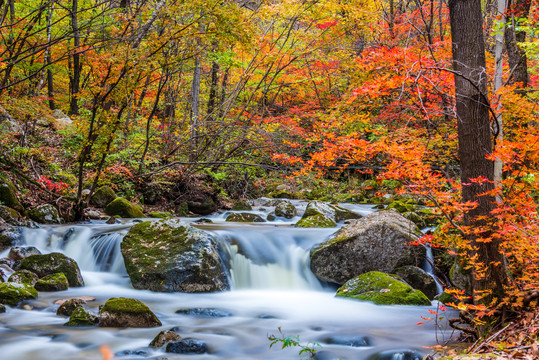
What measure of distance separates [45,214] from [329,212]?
8347mm

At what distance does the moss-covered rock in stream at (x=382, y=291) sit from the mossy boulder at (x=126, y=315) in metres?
3.49

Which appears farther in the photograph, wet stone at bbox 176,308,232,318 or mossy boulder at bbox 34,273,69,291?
mossy boulder at bbox 34,273,69,291

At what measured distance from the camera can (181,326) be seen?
230 inches

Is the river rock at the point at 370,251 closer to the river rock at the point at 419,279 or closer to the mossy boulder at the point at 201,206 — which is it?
the river rock at the point at 419,279

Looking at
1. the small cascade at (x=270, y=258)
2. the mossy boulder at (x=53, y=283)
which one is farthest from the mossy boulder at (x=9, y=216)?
the small cascade at (x=270, y=258)

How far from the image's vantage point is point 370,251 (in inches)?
312

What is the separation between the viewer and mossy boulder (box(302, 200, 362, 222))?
12.5m

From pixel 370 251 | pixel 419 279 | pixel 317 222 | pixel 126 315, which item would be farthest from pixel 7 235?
pixel 419 279

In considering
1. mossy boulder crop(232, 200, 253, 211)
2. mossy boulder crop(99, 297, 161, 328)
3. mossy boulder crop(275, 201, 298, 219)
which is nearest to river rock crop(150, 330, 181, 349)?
mossy boulder crop(99, 297, 161, 328)

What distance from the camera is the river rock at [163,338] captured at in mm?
4855

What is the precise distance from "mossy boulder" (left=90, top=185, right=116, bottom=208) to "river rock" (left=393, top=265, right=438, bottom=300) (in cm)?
937

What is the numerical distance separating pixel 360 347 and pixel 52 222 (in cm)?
881

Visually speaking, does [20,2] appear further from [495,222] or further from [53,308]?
[495,222]

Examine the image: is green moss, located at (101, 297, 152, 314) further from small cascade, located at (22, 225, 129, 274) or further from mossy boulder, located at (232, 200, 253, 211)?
mossy boulder, located at (232, 200, 253, 211)
